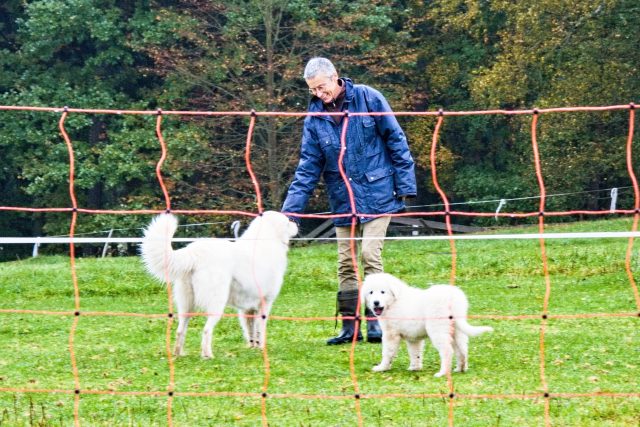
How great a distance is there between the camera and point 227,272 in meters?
8.20

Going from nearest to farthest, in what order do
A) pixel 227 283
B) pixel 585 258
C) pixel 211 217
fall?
pixel 227 283
pixel 585 258
pixel 211 217

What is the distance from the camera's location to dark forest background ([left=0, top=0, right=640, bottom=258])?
25312 mm

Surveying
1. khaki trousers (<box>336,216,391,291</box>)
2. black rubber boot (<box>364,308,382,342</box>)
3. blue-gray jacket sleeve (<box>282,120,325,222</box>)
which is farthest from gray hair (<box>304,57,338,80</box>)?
black rubber boot (<box>364,308,382,342</box>)

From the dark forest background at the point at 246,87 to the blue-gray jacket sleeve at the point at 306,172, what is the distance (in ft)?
50.8

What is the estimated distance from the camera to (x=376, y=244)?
25.8 ft

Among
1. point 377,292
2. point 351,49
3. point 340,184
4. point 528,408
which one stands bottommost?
point 528,408

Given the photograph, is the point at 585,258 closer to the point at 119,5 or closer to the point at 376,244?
the point at 376,244

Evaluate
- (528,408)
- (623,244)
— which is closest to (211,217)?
(623,244)

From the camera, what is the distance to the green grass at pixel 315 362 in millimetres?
6082

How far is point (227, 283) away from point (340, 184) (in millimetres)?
1172

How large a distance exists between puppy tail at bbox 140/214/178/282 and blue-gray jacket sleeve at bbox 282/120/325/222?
87 cm

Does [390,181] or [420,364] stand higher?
[390,181]

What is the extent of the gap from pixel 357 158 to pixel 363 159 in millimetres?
43

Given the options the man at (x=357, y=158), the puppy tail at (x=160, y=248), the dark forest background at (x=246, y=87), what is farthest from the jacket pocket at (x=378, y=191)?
the dark forest background at (x=246, y=87)
